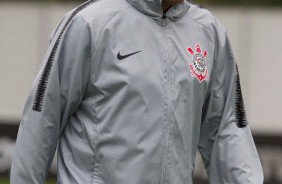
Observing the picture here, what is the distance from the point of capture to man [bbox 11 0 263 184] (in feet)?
12.1

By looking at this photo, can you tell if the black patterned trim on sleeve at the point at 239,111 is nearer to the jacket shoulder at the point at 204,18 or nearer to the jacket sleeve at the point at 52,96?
the jacket shoulder at the point at 204,18

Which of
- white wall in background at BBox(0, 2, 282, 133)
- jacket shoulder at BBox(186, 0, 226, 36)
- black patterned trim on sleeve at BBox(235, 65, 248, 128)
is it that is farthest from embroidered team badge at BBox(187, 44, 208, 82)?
white wall in background at BBox(0, 2, 282, 133)

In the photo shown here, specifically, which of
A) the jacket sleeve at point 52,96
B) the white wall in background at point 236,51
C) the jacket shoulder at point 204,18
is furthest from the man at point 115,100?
the white wall in background at point 236,51

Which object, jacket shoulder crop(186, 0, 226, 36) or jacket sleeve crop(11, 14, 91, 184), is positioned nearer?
jacket sleeve crop(11, 14, 91, 184)

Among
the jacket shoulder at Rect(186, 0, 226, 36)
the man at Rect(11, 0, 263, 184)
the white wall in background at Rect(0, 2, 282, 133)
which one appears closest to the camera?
the man at Rect(11, 0, 263, 184)

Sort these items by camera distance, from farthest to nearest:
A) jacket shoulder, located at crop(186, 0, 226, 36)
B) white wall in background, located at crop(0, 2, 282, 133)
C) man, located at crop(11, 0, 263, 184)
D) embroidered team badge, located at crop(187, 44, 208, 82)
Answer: white wall in background, located at crop(0, 2, 282, 133) < jacket shoulder, located at crop(186, 0, 226, 36) < embroidered team badge, located at crop(187, 44, 208, 82) < man, located at crop(11, 0, 263, 184)

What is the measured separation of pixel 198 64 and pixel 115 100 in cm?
41

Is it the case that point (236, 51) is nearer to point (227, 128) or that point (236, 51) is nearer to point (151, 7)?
point (227, 128)

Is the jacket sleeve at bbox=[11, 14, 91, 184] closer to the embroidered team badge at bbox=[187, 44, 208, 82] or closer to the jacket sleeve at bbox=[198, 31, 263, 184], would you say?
the embroidered team badge at bbox=[187, 44, 208, 82]

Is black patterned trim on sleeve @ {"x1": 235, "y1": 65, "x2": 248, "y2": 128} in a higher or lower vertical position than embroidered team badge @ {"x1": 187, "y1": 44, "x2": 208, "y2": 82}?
lower

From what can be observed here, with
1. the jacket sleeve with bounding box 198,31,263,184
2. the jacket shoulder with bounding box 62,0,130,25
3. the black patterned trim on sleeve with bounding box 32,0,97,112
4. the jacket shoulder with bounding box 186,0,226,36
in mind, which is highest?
the jacket shoulder with bounding box 62,0,130,25

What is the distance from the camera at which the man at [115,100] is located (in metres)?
3.68

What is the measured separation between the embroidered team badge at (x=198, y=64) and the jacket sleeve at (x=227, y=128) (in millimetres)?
134

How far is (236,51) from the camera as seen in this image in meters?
13.4
